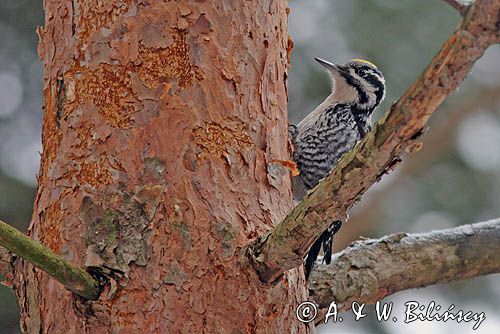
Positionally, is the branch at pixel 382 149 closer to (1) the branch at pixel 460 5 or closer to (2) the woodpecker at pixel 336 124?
(1) the branch at pixel 460 5

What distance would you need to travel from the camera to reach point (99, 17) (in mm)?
1964

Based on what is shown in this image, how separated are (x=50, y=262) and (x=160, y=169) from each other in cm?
37

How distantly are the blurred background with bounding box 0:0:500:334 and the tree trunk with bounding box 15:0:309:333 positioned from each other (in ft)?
9.24

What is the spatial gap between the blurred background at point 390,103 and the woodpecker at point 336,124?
1451mm

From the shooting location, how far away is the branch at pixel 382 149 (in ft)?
4.18

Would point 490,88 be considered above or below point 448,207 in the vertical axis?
above

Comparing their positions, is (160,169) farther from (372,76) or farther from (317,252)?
(372,76)

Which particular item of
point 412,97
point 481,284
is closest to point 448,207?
point 481,284

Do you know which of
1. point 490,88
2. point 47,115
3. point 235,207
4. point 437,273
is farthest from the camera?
point 490,88

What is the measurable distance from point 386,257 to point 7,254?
1.00 metres

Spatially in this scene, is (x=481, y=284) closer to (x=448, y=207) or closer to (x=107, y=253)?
(x=448, y=207)

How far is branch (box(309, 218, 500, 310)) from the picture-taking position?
226cm

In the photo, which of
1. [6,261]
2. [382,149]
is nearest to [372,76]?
[6,261]

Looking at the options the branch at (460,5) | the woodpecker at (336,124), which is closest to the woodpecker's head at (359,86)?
the woodpecker at (336,124)
